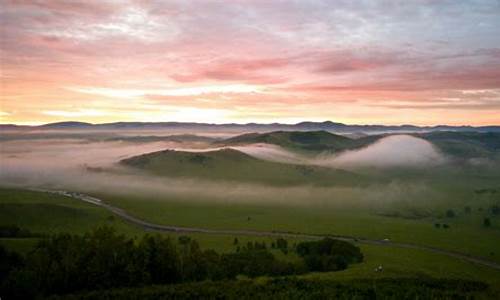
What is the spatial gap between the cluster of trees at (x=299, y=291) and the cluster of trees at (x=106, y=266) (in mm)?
6566

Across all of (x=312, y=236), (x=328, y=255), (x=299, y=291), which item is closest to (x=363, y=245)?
(x=312, y=236)

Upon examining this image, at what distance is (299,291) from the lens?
71.2 meters

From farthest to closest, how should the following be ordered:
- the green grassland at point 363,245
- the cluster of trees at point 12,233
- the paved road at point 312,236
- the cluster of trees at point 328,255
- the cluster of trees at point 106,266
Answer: the cluster of trees at point 12,233, the paved road at point 312,236, the cluster of trees at point 328,255, the green grassland at point 363,245, the cluster of trees at point 106,266

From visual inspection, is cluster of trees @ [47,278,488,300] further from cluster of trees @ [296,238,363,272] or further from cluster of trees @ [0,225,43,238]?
cluster of trees @ [0,225,43,238]

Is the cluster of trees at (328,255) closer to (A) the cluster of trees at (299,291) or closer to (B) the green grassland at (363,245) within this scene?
(B) the green grassland at (363,245)

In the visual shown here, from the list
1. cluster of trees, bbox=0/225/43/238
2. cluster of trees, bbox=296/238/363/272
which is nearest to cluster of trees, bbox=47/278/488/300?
cluster of trees, bbox=296/238/363/272

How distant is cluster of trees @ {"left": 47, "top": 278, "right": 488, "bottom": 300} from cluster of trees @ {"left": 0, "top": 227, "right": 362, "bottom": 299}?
6566 mm

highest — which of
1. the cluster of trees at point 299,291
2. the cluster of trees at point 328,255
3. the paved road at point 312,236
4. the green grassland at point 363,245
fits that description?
the cluster of trees at point 299,291

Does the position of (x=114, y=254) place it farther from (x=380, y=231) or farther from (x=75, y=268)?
(x=380, y=231)

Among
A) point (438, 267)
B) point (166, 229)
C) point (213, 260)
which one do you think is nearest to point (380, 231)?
point (438, 267)

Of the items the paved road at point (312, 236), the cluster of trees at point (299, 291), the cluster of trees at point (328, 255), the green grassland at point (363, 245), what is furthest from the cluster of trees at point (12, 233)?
the cluster of trees at point (328, 255)

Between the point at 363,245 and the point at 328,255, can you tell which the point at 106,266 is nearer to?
the point at 328,255

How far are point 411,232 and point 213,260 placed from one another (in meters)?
121

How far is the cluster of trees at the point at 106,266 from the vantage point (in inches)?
2899
